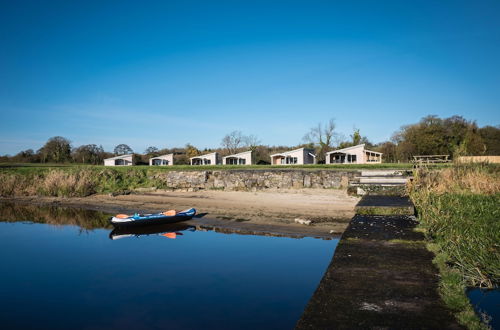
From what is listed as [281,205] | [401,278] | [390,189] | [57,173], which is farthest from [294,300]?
[57,173]

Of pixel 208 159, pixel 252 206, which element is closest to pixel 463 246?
pixel 252 206

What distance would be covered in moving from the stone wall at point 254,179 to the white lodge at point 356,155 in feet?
91.1

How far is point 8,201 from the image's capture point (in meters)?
21.2

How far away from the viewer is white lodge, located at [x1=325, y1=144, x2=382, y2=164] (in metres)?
46.3

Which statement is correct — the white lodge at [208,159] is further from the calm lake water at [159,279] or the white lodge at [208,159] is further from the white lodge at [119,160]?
the calm lake water at [159,279]

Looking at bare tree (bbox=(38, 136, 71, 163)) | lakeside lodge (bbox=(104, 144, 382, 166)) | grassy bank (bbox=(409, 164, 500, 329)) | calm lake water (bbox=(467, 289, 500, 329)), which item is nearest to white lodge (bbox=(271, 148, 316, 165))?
lakeside lodge (bbox=(104, 144, 382, 166))

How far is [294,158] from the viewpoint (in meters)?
49.6

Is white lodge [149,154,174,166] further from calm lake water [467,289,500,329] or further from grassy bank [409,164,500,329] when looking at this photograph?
calm lake water [467,289,500,329]

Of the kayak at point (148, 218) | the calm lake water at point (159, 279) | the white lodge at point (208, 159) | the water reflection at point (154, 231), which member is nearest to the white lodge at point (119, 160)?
the white lodge at point (208, 159)

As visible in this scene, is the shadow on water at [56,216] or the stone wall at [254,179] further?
the stone wall at [254,179]

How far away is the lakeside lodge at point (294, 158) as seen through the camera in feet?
154

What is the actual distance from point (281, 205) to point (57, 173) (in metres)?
16.7

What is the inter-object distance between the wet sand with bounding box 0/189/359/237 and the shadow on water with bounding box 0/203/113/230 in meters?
0.62

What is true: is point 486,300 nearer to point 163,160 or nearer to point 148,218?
point 148,218
